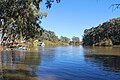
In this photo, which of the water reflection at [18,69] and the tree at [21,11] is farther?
the tree at [21,11]

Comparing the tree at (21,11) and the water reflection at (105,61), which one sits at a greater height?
the tree at (21,11)

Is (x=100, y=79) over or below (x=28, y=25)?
below

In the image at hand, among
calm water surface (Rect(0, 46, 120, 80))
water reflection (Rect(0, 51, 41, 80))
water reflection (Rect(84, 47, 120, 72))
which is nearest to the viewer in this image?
water reflection (Rect(0, 51, 41, 80))

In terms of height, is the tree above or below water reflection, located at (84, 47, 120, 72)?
above

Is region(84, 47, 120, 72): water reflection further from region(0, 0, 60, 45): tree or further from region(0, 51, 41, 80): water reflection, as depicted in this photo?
region(0, 0, 60, 45): tree

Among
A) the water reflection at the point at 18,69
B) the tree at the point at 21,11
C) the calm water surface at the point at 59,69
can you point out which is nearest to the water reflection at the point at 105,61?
the calm water surface at the point at 59,69

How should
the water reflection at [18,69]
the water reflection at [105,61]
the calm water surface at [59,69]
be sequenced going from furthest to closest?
the water reflection at [105,61], the calm water surface at [59,69], the water reflection at [18,69]

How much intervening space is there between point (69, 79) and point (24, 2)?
1041 centimetres

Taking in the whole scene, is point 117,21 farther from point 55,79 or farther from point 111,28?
point 55,79

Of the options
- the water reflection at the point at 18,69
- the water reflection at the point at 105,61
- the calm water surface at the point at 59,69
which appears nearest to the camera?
the water reflection at the point at 18,69

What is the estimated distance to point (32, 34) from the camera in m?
58.7

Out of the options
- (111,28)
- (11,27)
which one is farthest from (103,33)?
(11,27)

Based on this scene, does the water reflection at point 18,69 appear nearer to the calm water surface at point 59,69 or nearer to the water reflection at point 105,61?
the calm water surface at point 59,69

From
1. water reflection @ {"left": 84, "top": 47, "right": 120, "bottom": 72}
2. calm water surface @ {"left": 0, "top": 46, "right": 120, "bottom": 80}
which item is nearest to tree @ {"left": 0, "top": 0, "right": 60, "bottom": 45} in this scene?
calm water surface @ {"left": 0, "top": 46, "right": 120, "bottom": 80}
